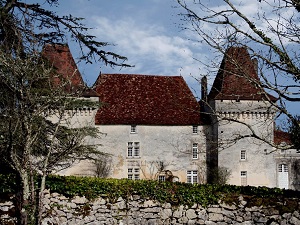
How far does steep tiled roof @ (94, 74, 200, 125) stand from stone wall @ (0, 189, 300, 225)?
70.4 ft

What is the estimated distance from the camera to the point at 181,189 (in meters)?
12.9

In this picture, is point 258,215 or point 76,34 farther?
point 76,34

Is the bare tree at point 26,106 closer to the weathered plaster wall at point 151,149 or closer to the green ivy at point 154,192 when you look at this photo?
the green ivy at point 154,192

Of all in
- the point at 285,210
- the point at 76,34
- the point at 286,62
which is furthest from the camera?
the point at 76,34

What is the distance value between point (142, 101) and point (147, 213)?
74.7 feet

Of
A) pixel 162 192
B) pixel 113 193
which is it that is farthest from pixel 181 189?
pixel 113 193

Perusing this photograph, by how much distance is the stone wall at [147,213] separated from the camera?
1250 centimetres

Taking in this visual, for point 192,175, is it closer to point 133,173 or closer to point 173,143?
point 173,143

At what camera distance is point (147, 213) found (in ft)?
42.0

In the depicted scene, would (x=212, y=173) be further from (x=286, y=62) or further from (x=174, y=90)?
(x=286, y=62)

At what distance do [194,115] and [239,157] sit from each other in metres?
4.43

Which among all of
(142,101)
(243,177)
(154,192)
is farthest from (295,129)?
(142,101)

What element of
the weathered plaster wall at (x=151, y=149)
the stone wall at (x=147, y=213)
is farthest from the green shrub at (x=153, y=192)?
the weathered plaster wall at (x=151, y=149)

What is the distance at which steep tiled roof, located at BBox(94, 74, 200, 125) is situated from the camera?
34.5 metres
